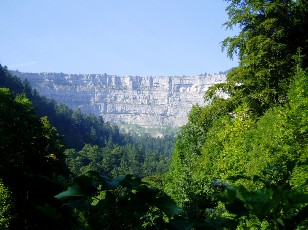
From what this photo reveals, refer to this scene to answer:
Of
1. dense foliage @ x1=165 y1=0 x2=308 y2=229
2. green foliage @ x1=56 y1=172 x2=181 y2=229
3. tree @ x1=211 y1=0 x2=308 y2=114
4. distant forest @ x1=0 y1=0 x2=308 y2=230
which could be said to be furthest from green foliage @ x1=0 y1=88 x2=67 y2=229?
green foliage @ x1=56 y1=172 x2=181 y2=229

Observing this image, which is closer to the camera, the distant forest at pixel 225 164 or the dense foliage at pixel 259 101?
the distant forest at pixel 225 164

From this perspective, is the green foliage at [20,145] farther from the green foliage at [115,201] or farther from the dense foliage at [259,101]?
the green foliage at [115,201]

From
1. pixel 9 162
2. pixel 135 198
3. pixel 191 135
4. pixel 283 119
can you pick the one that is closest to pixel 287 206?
pixel 135 198

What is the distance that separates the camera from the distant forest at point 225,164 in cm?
175

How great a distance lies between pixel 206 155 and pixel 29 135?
13.8 metres

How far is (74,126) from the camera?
160m

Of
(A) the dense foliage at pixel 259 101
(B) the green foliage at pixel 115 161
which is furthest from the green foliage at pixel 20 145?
(B) the green foliage at pixel 115 161

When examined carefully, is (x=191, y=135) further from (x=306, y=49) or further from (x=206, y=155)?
(x=306, y=49)

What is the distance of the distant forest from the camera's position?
1754 millimetres

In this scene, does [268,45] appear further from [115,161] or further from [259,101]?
[115,161]

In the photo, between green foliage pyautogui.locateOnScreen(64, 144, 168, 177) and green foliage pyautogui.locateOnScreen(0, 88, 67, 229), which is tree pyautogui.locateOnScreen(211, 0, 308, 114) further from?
green foliage pyautogui.locateOnScreen(64, 144, 168, 177)

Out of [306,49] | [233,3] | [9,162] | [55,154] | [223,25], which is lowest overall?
[55,154]

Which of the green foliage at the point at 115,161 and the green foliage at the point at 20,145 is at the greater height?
the green foliage at the point at 20,145

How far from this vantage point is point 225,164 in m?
18.1
